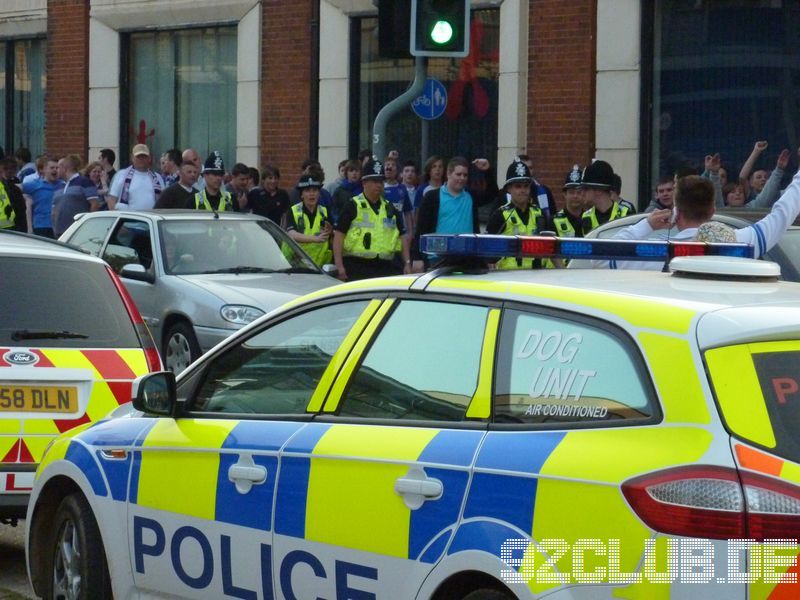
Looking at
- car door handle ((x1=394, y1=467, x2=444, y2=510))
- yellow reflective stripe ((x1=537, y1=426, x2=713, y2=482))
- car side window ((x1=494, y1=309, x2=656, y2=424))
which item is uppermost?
car side window ((x1=494, y1=309, x2=656, y2=424))

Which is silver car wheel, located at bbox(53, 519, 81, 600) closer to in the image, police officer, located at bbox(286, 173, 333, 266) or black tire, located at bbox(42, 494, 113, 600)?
black tire, located at bbox(42, 494, 113, 600)

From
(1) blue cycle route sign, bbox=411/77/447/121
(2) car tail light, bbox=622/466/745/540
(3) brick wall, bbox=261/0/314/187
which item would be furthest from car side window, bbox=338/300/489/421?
(3) brick wall, bbox=261/0/314/187

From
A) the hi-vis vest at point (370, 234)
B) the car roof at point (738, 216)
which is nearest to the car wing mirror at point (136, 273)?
the hi-vis vest at point (370, 234)

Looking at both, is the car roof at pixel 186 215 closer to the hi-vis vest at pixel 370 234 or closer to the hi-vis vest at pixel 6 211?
the hi-vis vest at pixel 370 234

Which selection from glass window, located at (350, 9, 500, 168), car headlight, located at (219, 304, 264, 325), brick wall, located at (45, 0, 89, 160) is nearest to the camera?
car headlight, located at (219, 304, 264, 325)

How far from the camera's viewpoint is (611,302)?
413cm

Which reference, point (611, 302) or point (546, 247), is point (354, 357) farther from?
point (611, 302)

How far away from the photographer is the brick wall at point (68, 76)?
23.4m

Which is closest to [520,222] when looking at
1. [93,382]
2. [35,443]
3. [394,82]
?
[93,382]

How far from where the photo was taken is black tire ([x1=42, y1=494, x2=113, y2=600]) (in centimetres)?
575

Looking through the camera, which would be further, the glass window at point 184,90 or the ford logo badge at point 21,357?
the glass window at point 184,90

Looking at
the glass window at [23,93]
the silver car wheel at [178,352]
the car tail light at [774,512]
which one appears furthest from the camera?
the glass window at [23,93]

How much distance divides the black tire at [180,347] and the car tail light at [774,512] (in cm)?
920

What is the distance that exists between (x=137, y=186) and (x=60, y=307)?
989 cm
